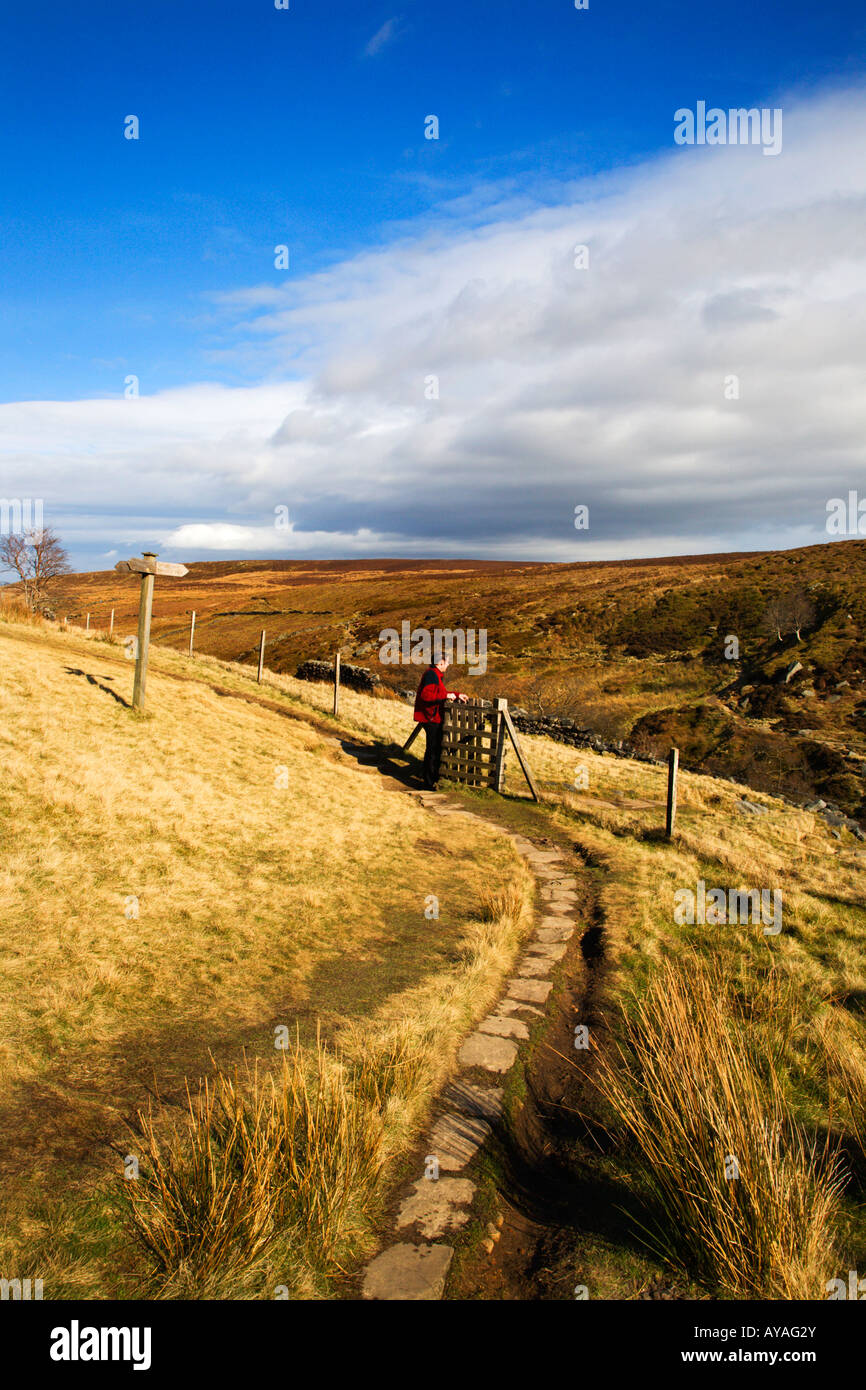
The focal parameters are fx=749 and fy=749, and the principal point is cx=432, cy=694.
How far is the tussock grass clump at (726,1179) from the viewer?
308 centimetres

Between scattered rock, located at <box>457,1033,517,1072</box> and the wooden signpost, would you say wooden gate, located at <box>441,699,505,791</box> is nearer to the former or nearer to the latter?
the wooden signpost

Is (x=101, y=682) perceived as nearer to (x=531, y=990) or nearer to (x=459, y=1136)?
(x=531, y=990)

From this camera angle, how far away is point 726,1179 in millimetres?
3318

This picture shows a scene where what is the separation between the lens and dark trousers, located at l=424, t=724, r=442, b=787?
15.1 meters

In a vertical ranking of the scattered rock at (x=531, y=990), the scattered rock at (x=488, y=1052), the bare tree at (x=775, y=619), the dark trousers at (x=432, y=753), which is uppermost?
the bare tree at (x=775, y=619)

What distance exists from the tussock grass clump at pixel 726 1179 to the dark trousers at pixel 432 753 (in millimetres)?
10793

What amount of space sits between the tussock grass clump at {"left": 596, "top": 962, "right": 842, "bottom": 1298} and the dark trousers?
10.8 meters

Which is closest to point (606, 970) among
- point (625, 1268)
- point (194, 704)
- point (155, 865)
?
point (625, 1268)

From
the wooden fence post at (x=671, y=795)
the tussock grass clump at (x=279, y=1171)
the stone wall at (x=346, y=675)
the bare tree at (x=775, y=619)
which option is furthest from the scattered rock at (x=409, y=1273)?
the bare tree at (x=775, y=619)

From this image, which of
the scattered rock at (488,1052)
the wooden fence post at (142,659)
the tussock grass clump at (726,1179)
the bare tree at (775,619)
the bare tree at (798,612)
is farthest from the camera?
the bare tree at (775,619)

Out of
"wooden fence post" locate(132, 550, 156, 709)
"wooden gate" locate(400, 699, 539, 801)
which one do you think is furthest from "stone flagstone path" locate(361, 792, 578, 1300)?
"wooden fence post" locate(132, 550, 156, 709)

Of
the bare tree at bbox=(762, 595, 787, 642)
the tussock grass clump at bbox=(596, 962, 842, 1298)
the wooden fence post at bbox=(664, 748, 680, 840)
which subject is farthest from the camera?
the bare tree at bbox=(762, 595, 787, 642)

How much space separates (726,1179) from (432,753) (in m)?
12.0

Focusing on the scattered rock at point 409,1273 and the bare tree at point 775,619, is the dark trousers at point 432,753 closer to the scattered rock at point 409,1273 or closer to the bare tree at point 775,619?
the scattered rock at point 409,1273
